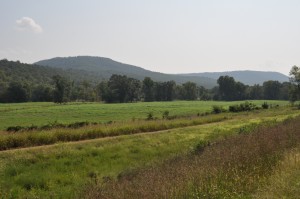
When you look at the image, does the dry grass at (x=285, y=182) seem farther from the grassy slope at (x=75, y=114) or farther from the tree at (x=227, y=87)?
the tree at (x=227, y=87)

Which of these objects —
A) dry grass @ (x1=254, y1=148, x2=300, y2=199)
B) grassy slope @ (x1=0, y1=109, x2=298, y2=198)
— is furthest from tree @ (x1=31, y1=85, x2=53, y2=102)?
dry grass @ (x1=254, y1=148, x2=300, y2=199)

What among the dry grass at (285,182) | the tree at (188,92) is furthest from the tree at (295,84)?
the dry grass at (285,182)

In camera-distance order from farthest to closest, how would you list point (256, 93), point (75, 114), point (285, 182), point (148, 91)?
point (256, 93), point (148, 91), point (75, 114), point (285, 182)

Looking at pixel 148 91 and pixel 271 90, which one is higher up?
pixel 271 90

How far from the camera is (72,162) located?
20672mm

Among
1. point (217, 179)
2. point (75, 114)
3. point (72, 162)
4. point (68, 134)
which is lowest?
point (75, 114)

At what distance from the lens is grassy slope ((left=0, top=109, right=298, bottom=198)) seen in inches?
674

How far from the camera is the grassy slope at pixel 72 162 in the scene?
17109mm

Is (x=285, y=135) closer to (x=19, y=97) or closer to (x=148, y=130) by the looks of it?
(x=148, y=130)

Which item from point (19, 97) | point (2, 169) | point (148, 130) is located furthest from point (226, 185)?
point (19, 97)

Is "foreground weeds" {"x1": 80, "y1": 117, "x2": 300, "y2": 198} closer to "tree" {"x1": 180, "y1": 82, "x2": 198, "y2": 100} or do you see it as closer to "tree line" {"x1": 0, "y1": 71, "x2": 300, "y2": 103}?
"tree line" {"x1": 0, "y1": 71, "x2": 300, "y2": 103}

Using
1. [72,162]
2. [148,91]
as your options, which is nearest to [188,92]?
[148,91]

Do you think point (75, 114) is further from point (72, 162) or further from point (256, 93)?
point (256, 93)

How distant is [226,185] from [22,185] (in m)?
12.2
